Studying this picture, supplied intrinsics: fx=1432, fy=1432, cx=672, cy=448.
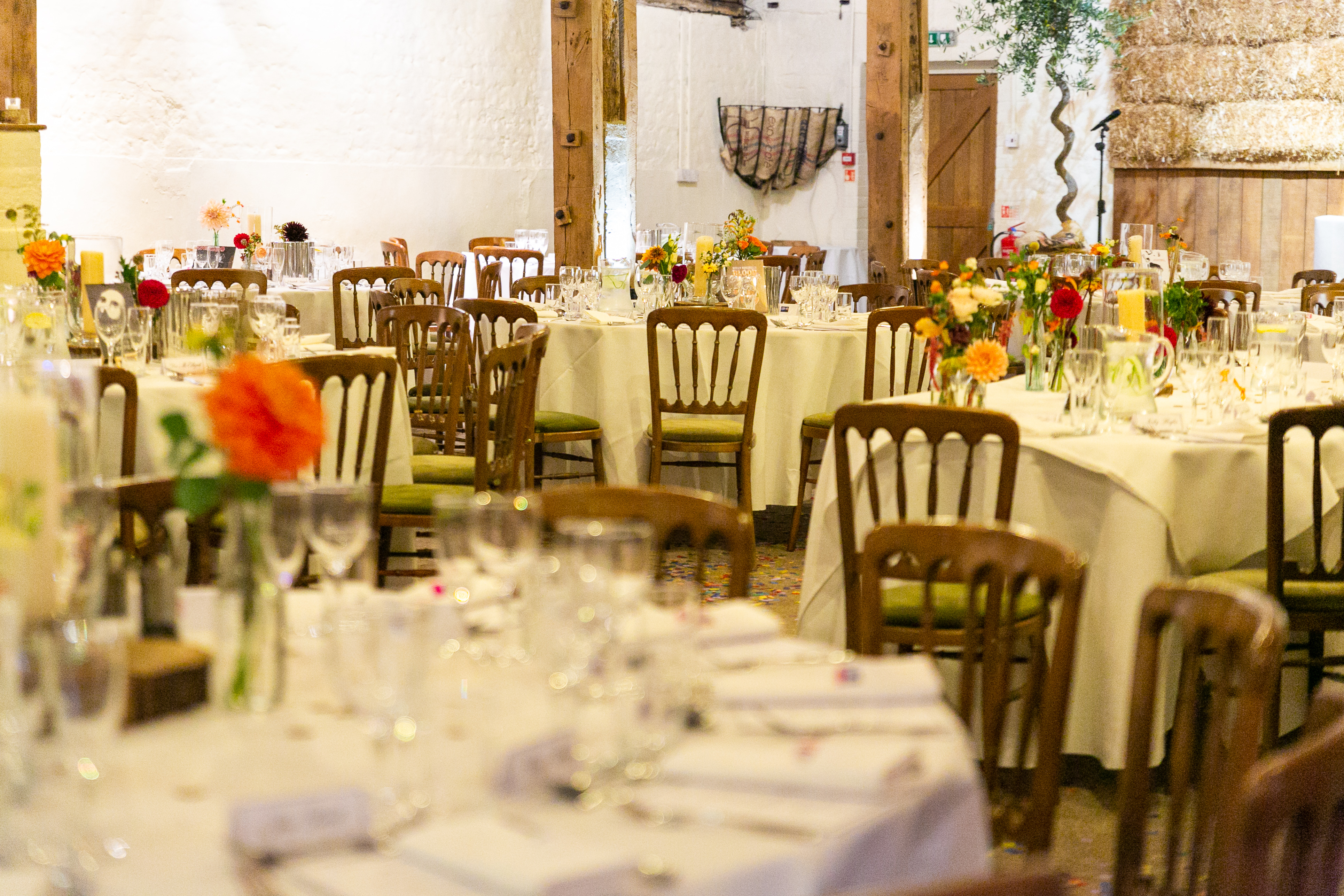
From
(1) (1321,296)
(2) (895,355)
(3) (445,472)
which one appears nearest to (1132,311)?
(2) (895,355)

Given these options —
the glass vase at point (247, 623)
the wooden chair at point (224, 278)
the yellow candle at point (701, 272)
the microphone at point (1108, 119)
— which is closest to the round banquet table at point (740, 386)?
the yellow candle at point (701, 272)

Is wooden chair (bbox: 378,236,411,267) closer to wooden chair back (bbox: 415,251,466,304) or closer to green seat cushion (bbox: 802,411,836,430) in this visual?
wooden chair back (bbox: 415,251,466,304)

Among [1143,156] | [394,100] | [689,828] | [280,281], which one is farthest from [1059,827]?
[1143,156]

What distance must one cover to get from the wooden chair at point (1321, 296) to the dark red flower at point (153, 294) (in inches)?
207

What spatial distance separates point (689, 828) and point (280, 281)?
7291 millimetres

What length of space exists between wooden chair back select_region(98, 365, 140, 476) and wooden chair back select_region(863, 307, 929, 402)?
2.65 meters

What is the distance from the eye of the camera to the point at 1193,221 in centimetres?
1268

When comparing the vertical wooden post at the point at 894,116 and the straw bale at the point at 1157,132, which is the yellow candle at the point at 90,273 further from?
the straw bale at the point at 1157,132

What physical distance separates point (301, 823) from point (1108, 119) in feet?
37.6

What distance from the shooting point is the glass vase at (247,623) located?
4.97ft

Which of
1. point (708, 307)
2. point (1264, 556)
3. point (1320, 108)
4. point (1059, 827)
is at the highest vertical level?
point (1320, 108)

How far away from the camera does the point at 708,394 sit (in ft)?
18.8

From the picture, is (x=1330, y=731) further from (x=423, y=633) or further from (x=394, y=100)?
(x=394, y=100)

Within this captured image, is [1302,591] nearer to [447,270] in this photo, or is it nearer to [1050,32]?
[447,270]
